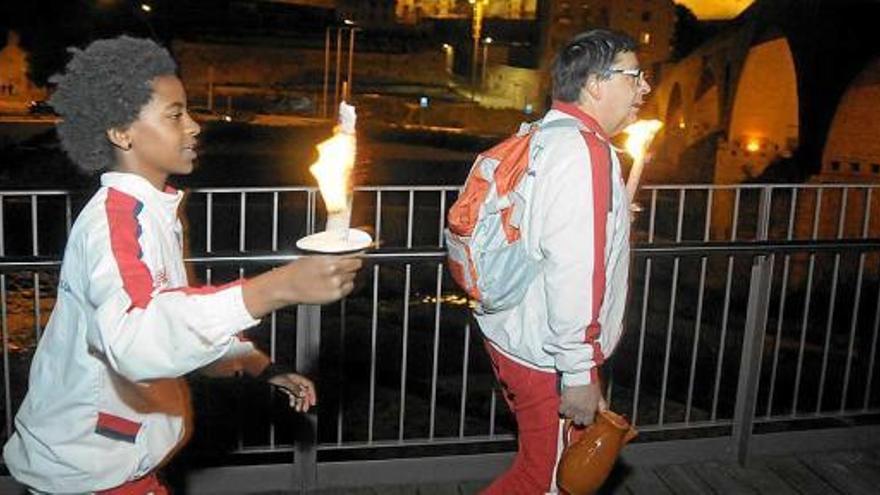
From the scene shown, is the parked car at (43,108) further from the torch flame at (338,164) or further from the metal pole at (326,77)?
the metal pole at (326,77)

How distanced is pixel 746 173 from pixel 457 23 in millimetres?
60649

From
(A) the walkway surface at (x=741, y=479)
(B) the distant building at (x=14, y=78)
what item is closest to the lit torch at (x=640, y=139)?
(A) the walkway surface at (x=741, y=479)

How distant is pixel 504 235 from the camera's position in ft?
9.22

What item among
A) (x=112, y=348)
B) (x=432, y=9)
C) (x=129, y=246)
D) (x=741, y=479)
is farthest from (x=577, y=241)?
(x=432, y=9)

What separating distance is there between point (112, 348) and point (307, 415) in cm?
231

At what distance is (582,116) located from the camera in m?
2.83

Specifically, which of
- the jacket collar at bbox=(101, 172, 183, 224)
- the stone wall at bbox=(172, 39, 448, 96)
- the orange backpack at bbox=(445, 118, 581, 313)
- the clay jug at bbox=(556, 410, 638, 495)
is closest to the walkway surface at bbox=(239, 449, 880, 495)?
the clay jug at bbox=(556, 410, 638, 495)

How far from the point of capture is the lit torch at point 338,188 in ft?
5.00

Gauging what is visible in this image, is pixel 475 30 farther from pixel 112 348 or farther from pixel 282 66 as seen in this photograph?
pixel 112 348

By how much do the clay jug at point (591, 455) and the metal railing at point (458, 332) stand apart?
3.58ft

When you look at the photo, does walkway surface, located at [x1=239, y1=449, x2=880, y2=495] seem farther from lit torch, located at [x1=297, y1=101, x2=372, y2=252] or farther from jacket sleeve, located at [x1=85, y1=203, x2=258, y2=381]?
lit torch, located at [x1=297, y1=101, x2=372, y2=252]

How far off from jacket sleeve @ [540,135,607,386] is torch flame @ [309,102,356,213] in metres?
1.05

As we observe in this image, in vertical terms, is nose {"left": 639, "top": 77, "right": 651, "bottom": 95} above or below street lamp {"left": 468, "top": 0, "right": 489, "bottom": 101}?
below

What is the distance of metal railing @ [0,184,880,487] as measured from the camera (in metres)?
4.32
